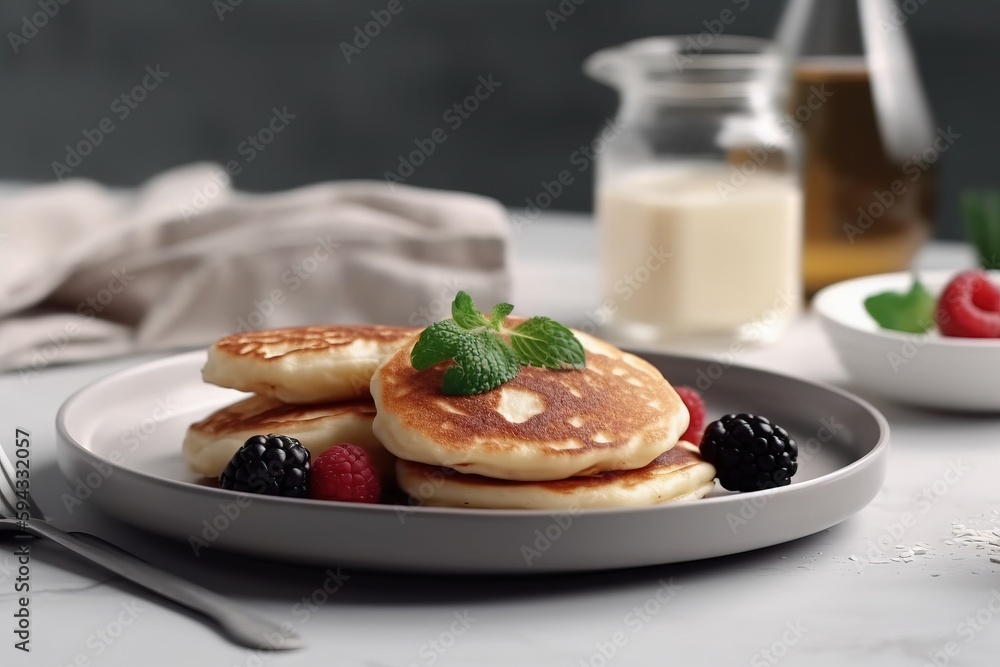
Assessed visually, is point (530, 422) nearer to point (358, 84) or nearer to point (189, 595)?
point (189, 595)

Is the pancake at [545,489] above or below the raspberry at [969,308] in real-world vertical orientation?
above

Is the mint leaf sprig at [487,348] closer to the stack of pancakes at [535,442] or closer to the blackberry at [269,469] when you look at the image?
the stack of pancakes at [535,442]

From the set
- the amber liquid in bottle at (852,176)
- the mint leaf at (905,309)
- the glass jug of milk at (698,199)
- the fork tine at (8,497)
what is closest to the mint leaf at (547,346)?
the fork tine at (8,497)

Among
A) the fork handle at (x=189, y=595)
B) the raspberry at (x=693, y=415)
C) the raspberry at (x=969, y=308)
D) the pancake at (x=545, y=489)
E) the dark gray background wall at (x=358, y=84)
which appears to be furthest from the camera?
the dark gray background wall at (x=358, y=84)

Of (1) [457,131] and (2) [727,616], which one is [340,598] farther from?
(1) [457,131]

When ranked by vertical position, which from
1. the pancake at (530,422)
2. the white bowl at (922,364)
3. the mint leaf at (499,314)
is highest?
the mint leaf at (499,314)

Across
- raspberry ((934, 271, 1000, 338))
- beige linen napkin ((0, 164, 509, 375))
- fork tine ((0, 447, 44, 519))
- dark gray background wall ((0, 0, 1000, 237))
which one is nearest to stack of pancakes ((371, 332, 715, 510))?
fork tine ((0, 447, 44, 519))

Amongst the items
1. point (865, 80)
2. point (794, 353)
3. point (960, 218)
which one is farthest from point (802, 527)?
point (960, 218)
